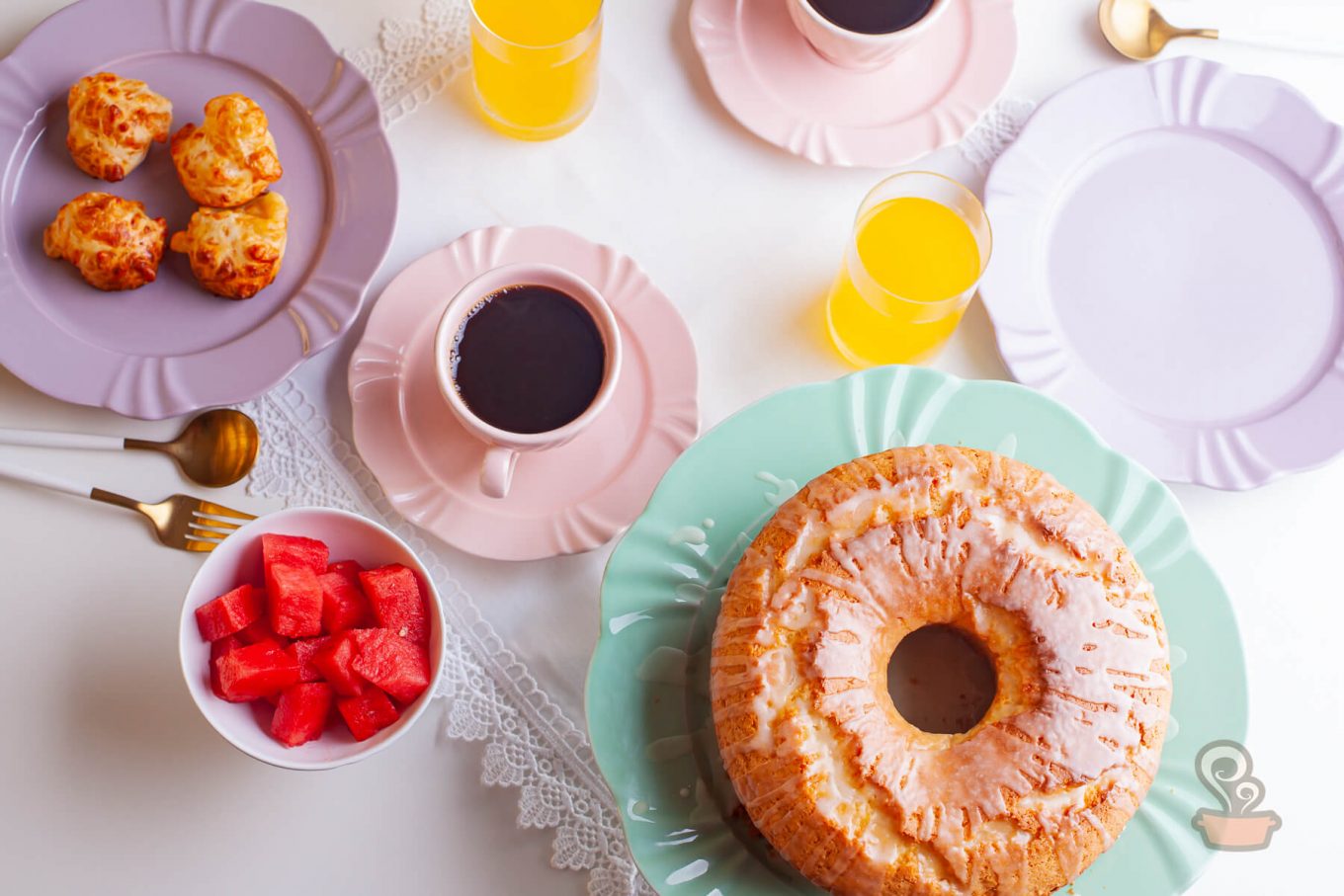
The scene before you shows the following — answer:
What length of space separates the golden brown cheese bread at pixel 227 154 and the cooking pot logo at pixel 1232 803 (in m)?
1.44

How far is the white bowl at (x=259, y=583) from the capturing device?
1.27 m

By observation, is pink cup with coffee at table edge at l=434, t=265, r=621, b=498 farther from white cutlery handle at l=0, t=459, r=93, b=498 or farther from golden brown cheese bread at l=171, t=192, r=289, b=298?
white cutlery handle at l=0, t=459, r=93, b=498

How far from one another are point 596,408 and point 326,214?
1.69 feet

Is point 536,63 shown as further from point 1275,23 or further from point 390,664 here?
point 1275,23

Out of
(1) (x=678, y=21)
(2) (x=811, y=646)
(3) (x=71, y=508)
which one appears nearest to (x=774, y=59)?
(1) (x=678, y=21)

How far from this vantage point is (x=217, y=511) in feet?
4.80

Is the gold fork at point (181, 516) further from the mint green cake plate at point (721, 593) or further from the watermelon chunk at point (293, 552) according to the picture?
the mint green cake plate at point (721, 593)

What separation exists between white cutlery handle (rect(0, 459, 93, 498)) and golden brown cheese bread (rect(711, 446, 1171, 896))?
35.6 inches

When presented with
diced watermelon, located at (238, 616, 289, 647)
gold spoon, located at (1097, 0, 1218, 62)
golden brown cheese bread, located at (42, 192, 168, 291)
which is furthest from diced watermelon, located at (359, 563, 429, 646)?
gold spoon, located at (1097, 0, 1218, 62)

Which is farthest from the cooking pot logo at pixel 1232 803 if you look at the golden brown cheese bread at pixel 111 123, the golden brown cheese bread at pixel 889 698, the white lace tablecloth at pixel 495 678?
the golden brown cheese bread at pixel 111 123

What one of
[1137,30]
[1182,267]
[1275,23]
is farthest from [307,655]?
[1275,23]

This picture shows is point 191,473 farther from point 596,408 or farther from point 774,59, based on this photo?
point 774,59

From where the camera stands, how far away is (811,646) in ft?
3.78

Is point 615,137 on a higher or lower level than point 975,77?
lower
